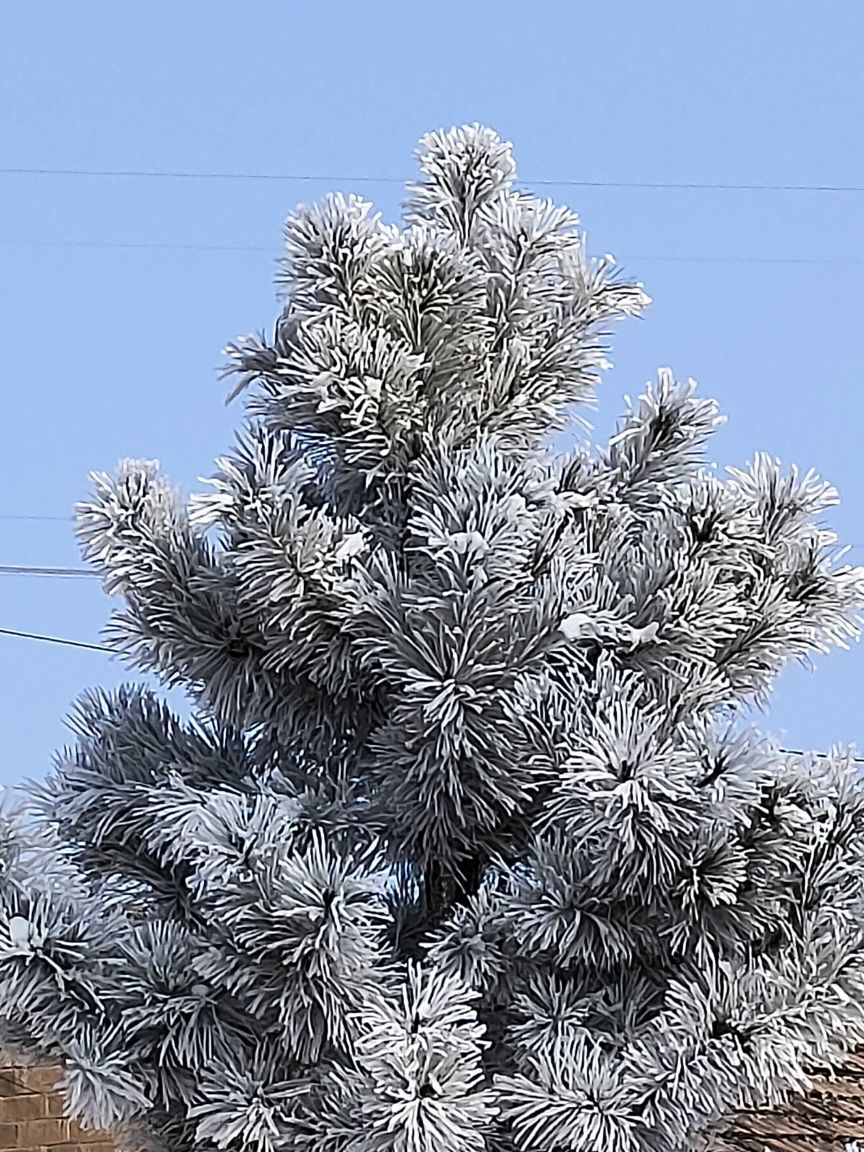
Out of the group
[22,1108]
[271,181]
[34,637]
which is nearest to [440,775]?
[22,1108]

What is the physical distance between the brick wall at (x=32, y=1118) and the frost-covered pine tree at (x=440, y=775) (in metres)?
0.69

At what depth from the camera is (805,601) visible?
0.63 metres

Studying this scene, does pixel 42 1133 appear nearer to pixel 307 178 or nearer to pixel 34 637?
pixel 34 637

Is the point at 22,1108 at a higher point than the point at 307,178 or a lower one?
lower

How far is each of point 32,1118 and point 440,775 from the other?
0.83 metres

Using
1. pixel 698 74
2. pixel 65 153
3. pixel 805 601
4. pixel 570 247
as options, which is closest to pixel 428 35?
pixel 698 74

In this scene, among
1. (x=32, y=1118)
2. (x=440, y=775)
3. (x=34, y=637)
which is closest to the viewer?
(x=440, y=775)

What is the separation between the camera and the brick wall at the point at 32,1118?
1.24 metres

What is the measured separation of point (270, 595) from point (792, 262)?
1.26 metres

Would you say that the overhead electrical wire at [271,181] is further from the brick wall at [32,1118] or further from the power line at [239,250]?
the brick wall at [32,1118]

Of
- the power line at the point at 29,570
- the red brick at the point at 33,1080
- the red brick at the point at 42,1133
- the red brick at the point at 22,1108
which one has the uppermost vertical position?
the power line at the point at 29,570

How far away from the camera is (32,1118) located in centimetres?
124

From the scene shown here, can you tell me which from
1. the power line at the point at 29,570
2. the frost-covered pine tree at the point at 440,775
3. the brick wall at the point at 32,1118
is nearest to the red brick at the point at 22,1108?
the brick wall at the point at 32,1118

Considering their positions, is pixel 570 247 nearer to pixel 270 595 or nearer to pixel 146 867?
pixel 270 595
